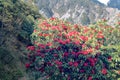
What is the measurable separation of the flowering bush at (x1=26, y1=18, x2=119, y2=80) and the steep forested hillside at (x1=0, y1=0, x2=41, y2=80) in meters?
1.43

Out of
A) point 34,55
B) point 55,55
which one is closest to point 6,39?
point 34,55

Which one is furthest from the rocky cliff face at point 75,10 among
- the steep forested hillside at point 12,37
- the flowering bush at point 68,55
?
the flowering bush at point 68,55

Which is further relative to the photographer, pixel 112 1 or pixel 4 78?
pixel 112 1

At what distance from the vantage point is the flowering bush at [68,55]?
2188cm

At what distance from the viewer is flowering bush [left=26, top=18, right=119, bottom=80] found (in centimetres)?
2188

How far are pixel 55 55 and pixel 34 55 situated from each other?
2.00m

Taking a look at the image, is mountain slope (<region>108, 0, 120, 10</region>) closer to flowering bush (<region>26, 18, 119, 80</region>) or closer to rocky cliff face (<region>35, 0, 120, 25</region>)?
rocky cliff face (<region>35, 0, 120, 25</region>)

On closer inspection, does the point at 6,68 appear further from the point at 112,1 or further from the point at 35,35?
the point at 112,1

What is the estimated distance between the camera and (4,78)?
688 inches

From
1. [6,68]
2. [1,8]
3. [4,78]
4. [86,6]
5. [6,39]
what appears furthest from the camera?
[86,6]

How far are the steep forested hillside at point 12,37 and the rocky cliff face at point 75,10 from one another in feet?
290

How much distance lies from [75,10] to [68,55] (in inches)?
4024

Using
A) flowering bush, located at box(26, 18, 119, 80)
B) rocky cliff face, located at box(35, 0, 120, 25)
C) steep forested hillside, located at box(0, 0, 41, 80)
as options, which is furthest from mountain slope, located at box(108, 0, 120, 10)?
flowering bush, located at box(26, 18, 119, 80)

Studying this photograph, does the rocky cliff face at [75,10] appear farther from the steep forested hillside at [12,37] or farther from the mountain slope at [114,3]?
the steep forested hillside at [12,37]
